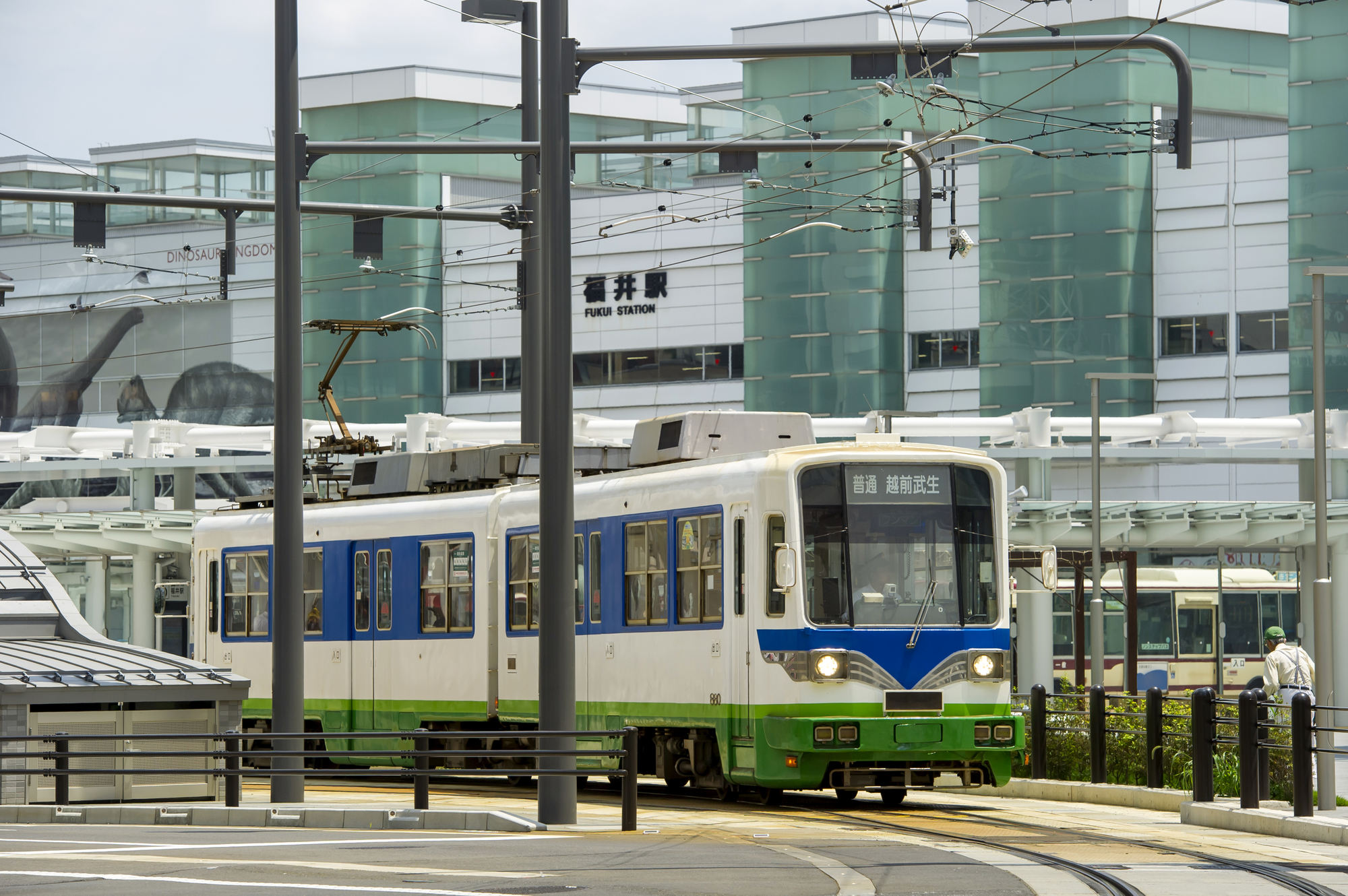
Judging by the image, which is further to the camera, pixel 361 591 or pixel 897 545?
pixel 361 591

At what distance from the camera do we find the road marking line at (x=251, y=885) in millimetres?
11023

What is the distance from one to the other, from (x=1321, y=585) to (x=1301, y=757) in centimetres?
236

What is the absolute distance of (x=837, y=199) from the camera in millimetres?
54062

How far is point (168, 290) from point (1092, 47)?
55.4m

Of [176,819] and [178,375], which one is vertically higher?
[178,375]

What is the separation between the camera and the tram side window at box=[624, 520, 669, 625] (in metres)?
19.0

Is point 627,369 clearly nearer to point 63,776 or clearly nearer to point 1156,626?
point 1156,626

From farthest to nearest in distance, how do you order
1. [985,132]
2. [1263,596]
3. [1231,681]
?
[985,132] < [1263,596] < [1231,681]

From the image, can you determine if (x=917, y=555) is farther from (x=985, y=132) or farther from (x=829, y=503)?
(x=985, y=132)

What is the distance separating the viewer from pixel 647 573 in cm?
1930

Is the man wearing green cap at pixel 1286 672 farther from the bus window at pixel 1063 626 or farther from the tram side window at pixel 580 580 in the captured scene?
the bus window at pixel 1063 626

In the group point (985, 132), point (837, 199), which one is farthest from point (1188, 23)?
point (837, 199)

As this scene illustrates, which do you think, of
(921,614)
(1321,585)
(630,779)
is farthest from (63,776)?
(1321,585)

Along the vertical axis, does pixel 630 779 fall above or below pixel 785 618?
below
